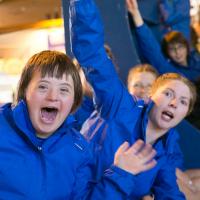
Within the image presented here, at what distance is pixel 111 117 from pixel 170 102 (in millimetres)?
216

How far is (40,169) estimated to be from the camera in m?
1.07

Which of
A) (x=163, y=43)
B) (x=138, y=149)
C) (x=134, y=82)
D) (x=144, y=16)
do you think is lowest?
(x=138, y=149)

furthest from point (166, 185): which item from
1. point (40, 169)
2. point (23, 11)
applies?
point (23, 11)

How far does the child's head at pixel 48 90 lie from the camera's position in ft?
3.61

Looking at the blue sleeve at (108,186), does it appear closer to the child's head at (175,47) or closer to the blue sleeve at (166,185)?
the blue sleeve at (166,185)

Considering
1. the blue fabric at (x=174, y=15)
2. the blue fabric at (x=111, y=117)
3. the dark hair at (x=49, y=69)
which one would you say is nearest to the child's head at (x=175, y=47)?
the blue fabric at (x=174, y=15)

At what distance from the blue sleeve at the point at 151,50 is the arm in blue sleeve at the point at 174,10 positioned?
0.24 metres

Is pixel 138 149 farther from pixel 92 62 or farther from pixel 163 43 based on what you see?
pixel 163 43

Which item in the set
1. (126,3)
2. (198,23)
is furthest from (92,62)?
(198,23)

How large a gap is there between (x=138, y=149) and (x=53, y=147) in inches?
9.0

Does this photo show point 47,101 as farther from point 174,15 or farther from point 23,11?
point 23,11

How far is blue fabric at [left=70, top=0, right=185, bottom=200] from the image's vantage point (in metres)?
1.32

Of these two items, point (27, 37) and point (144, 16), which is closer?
point (144, 16)

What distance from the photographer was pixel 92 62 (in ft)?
4.40
